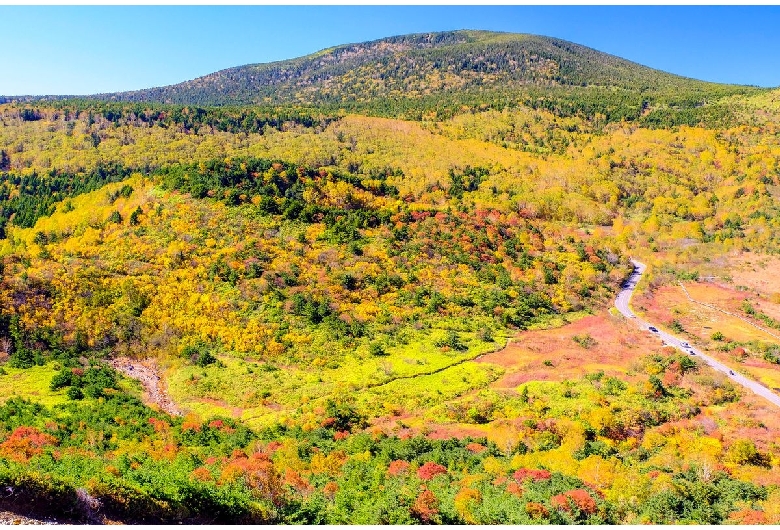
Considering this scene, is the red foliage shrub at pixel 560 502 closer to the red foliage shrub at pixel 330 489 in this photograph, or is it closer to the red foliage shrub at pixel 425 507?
the red foliage shrub at pixel 425 507

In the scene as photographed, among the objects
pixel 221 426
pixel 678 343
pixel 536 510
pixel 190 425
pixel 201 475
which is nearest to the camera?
pixel 536 510

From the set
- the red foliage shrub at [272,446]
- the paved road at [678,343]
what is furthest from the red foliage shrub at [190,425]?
the paved road at [678,343]

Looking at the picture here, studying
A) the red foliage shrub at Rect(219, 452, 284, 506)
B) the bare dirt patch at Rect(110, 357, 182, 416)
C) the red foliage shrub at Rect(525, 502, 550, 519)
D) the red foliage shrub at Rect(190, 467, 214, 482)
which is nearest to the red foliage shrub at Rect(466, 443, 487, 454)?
the red foliage shrub at Rect(525, 502, 550, 519)

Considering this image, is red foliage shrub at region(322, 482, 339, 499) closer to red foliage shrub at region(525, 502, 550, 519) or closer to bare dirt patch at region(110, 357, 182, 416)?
red foliage shrub at region(525, 502, 550, 519)

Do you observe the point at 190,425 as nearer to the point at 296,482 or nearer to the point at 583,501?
the point at 296,482

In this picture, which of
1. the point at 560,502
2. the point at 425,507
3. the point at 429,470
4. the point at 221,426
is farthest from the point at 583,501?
the point at 221,426

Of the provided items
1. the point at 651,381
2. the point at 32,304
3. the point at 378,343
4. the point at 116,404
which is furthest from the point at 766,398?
the point at 32,304
